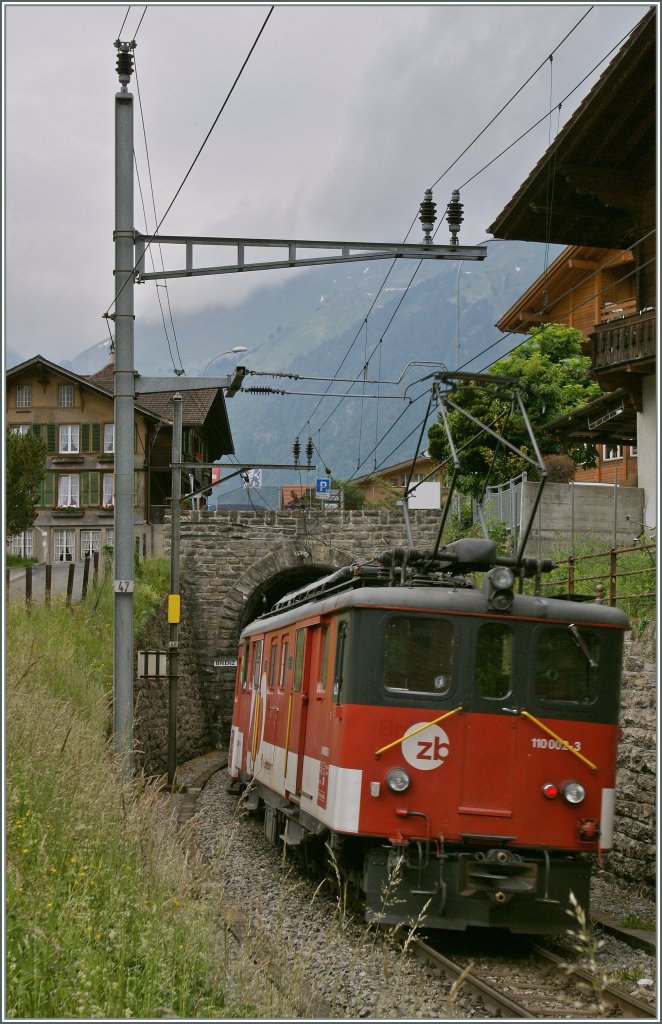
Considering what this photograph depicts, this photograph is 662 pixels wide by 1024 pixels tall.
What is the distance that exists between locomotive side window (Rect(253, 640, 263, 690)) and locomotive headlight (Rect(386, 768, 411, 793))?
22.2ft

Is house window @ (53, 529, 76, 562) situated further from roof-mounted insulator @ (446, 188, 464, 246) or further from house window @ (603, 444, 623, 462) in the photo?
roof-mounted insulator @ (446, 188, 464, 246)

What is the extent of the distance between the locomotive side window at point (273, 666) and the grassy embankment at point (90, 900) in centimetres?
326

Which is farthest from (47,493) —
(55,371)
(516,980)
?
(516,980)

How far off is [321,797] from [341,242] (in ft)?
19.7

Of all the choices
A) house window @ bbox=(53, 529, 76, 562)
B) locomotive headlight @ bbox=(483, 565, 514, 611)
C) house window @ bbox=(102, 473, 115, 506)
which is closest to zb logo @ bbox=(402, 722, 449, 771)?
locomotive headlight @ bbox=(483, 565, 514, 611)

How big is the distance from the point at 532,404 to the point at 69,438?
19901mm

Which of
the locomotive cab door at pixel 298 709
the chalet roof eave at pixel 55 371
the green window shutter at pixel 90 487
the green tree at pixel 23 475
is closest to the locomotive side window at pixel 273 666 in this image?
the locomotive cab door at pixel 298 709

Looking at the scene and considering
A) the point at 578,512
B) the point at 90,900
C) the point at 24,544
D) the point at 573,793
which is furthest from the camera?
the point at 24,544

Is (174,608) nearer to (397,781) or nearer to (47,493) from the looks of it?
(397,781)

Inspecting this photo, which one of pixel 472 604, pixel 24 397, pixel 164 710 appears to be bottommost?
pixel 164 710

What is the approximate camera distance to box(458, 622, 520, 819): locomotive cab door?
840 centimetres

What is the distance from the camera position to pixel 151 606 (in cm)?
2394

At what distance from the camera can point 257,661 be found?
50.9 feet

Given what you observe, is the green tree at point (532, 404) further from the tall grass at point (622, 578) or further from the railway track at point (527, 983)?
the railway track at point (527, 983)
